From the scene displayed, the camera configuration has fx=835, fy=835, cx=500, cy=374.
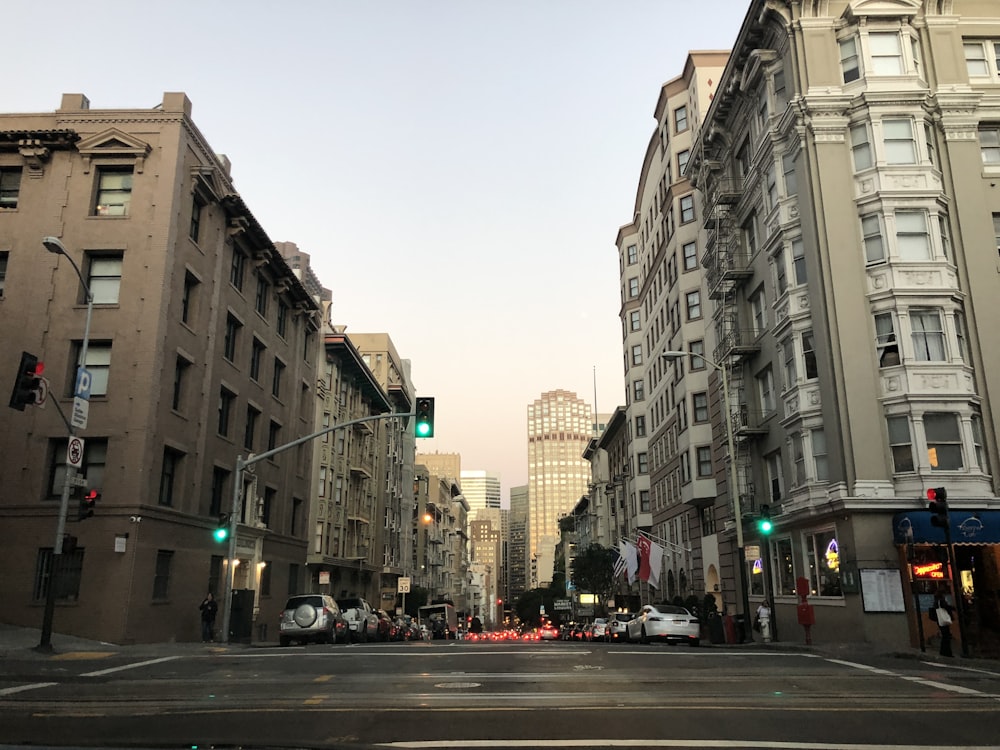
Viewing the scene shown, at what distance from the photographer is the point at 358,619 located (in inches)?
1359

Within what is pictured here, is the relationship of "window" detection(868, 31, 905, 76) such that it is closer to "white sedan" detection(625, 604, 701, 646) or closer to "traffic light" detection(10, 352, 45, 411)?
"white sedan" detection(625, 604, 701, 646)

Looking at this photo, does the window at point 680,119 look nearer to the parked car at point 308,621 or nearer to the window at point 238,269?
the window at point 238,269

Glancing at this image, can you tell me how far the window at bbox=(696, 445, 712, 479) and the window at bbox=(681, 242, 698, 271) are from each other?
35.2 feet

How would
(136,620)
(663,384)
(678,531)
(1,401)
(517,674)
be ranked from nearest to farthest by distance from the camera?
(517,674) → (136,620) → (1,401) → (678,531) → (663,384)

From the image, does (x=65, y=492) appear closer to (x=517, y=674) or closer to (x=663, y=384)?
(x=517, y=674)

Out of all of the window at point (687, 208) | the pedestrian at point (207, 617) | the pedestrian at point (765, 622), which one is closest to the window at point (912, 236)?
the pedestrian at point (765, 622)

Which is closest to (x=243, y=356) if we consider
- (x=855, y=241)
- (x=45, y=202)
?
(x=45, y=202)

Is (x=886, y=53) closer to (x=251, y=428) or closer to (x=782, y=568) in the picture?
(x=782, y=568)

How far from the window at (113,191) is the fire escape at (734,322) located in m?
24.9

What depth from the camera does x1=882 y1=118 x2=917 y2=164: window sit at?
30844 mm

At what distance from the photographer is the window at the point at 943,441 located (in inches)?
1109

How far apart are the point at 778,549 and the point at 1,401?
3037 centimetres

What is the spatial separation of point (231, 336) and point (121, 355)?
372 inches

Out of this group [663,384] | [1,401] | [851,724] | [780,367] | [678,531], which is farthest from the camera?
[663,384]
